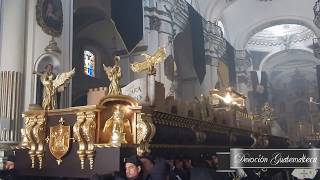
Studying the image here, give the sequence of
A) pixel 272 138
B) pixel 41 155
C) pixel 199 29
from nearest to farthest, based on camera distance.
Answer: pixel 41 155, pixel 272 138, pixel 199 29

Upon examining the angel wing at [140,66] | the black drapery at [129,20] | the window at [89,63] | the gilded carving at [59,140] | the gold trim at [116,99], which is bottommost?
the gilded carving at [59,140]

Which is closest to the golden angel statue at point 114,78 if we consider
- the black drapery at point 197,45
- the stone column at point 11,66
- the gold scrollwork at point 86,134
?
the gold scrollwork at point 86,134

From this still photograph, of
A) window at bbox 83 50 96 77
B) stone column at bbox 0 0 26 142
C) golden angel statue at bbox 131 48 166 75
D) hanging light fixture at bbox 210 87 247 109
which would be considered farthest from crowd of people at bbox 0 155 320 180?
window at bbox 83 50 96 77

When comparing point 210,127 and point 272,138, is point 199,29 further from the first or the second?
point 210,127

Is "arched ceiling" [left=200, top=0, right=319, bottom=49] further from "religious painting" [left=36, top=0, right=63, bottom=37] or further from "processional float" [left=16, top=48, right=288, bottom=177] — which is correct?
"processional float" [left=16, top=48, right=288, bottom=177]

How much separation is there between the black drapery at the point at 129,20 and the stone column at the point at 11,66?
14.3 ft

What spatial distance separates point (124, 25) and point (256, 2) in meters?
14.8

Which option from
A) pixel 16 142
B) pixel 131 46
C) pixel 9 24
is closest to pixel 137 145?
pixel 16 142

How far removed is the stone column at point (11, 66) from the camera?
8625mm

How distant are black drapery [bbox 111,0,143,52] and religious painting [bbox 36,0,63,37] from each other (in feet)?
10.8

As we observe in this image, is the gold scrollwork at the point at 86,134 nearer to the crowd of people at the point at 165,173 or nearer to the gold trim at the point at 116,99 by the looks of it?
the gold trim at the point at 116,99

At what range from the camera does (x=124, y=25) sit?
532 inches

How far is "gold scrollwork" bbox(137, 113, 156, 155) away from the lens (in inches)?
227

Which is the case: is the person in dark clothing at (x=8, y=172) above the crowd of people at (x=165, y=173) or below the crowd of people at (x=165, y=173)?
below
